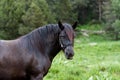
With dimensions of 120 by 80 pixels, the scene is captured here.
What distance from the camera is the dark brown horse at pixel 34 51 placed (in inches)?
199

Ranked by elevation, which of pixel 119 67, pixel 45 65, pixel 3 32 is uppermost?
pixel 45 65

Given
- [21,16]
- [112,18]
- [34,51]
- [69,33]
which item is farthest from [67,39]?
[112,18]

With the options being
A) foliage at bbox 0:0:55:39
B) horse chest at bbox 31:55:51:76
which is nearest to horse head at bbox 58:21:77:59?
horse chest at bbox 31:55:51:76

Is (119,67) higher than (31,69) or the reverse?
the reverse

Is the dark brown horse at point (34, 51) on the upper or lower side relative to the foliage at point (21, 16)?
upper

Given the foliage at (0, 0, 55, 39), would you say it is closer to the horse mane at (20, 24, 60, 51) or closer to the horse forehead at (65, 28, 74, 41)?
the horse mane at (20, 24, 60, 51)

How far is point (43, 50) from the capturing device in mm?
5371

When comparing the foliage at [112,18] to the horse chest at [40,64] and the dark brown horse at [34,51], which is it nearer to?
the dark brown horse at [34,51]

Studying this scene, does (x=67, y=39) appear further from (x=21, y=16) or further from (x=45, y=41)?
(x=21, y=16)

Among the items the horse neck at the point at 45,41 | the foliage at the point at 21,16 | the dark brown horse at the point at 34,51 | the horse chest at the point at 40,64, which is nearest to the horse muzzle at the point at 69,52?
the dark brown horse at the point at 34,51

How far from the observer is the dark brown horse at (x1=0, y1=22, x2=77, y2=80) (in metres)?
5.05

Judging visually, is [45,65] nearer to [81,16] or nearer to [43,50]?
[43,50]

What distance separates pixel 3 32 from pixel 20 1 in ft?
13.6

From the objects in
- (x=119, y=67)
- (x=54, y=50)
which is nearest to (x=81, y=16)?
(x=119, y=67)
